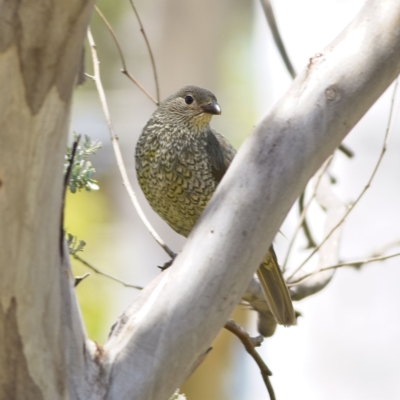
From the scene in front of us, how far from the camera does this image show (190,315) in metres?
1.74

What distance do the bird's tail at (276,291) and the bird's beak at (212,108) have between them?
0.78 meters

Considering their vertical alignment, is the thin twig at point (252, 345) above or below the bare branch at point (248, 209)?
below

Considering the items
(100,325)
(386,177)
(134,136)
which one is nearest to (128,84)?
(134,136)

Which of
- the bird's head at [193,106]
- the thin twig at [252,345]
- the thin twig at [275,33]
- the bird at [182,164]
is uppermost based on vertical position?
the thin twig at [275,33]

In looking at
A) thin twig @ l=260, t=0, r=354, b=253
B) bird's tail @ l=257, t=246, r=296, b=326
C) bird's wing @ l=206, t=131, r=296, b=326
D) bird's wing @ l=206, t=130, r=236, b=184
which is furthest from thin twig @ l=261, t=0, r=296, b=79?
bird's tail @ l=257, t=246, r=296, b=326

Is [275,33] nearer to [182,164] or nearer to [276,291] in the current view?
[182,164]

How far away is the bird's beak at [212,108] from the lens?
10.7 ft

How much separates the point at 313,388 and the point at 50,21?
745cm

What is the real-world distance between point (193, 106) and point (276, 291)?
103 centimetres

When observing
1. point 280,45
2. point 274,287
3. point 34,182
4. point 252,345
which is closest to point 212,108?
point 280,45

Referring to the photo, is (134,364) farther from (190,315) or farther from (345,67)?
(345,67)

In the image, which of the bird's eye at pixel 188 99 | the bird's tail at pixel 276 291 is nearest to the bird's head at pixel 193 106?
the bird's eye at pixel 188 99

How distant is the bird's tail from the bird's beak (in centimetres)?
78

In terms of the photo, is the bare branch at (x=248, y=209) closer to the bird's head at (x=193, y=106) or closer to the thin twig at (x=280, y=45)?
the bird's head at (x=193, y=106)
